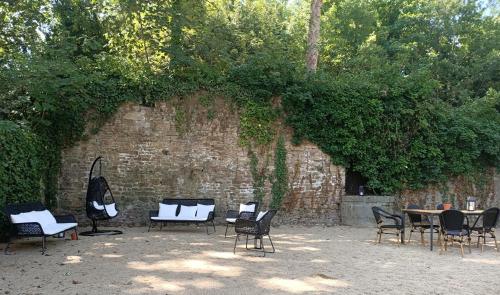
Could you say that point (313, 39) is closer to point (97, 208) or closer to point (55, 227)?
point (97, 208)

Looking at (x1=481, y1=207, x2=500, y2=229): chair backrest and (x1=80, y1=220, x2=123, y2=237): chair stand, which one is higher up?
(x1=481, y1=207, x2=500, y2=229): chair backrest

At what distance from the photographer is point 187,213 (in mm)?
9773

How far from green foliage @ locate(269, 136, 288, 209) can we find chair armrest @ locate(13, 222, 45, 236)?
5.79 m

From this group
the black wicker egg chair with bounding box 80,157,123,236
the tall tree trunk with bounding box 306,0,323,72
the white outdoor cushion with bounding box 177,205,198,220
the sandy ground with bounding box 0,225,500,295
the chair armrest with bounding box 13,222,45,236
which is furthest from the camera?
the tall tree trunk with bounding box 306,0,323,72

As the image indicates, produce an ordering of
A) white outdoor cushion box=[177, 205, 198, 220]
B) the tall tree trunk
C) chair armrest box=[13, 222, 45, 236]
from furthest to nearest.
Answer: the tall tree trunk
white outdoor cushion box=[177, 205, 198, 220]
chair armrest box=[13, 222, 45, 236]

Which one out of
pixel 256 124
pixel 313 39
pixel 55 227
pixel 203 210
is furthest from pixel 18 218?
pixel 313 39

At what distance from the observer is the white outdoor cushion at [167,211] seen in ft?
31.9

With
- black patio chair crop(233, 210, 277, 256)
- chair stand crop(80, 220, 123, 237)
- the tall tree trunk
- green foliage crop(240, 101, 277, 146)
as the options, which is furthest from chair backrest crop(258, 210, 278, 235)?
the tall tree trunk

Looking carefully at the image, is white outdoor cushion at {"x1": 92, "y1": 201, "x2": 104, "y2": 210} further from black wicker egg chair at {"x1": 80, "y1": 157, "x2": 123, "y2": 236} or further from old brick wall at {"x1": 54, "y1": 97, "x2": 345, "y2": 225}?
old brick wall at {"x1": 54, "y1": 97, "x2": 345, "y2": 225}

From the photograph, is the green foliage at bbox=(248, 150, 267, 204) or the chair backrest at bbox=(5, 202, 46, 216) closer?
the chair backrest at bbox=(5, 202, 46, 216)

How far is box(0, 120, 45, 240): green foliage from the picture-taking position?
743 centimetres

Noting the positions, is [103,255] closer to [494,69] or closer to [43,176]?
[43,176]

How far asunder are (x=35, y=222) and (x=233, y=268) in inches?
132

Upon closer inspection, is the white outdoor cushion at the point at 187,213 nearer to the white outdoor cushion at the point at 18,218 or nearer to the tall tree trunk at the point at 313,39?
the white outdoor cushion at the point at 18,218
